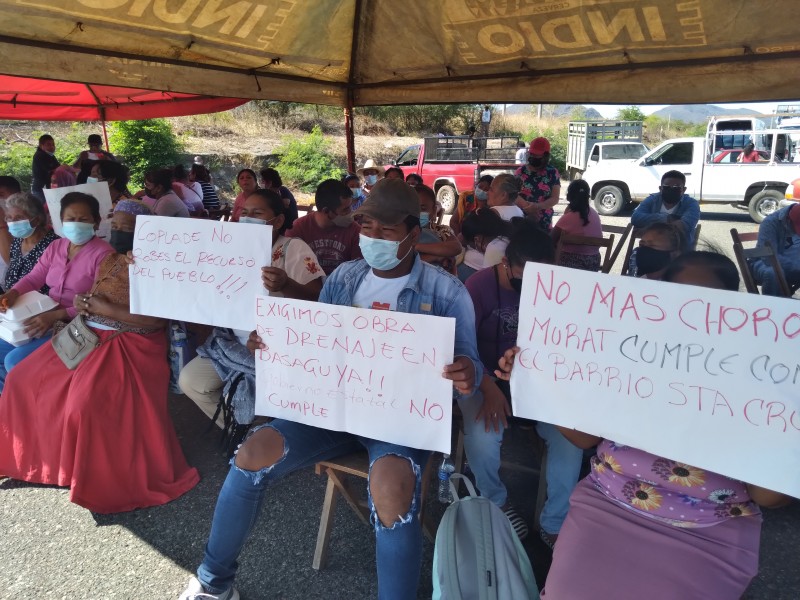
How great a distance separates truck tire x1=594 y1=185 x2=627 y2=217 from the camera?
14188 mm

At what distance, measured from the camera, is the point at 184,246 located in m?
2.63

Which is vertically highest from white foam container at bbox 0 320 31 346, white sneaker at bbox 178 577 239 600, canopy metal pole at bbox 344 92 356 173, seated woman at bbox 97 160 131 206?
canopy metal pole at bbox 344 92 356 173

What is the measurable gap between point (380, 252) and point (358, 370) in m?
0.52

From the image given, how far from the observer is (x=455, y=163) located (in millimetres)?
15492

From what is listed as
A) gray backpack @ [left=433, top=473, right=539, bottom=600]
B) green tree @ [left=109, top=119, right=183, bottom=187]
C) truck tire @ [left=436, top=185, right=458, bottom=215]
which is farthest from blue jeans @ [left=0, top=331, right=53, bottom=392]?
green tree @ [left=109, top=119, right=183, bottom=187]

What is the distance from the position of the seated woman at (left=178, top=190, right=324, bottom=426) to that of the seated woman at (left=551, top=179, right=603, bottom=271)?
2.67 metres

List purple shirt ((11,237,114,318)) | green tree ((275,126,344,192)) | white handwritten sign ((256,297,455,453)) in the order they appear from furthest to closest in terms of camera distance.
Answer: green tree ((275,126,344,192)) < purple shirt ((11,237,114,318)) < white handwritten sign ((256,297,455,453))

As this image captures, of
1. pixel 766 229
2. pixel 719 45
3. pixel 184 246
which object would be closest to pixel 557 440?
pixel 184 246

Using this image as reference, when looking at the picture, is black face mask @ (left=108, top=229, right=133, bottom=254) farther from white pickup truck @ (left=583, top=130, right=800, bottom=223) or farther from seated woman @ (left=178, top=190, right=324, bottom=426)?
white pickup truck @ (left=583, top=130, right=800, bottom=223)

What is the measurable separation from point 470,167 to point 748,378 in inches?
566

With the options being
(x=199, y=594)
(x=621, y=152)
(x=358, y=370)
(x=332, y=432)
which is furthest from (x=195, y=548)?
(x=621, y=152)

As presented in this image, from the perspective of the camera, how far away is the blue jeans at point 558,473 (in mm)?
2424

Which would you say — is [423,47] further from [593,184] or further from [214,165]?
[214,165]

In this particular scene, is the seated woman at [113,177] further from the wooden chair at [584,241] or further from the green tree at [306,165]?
the green tree at [306,165]
